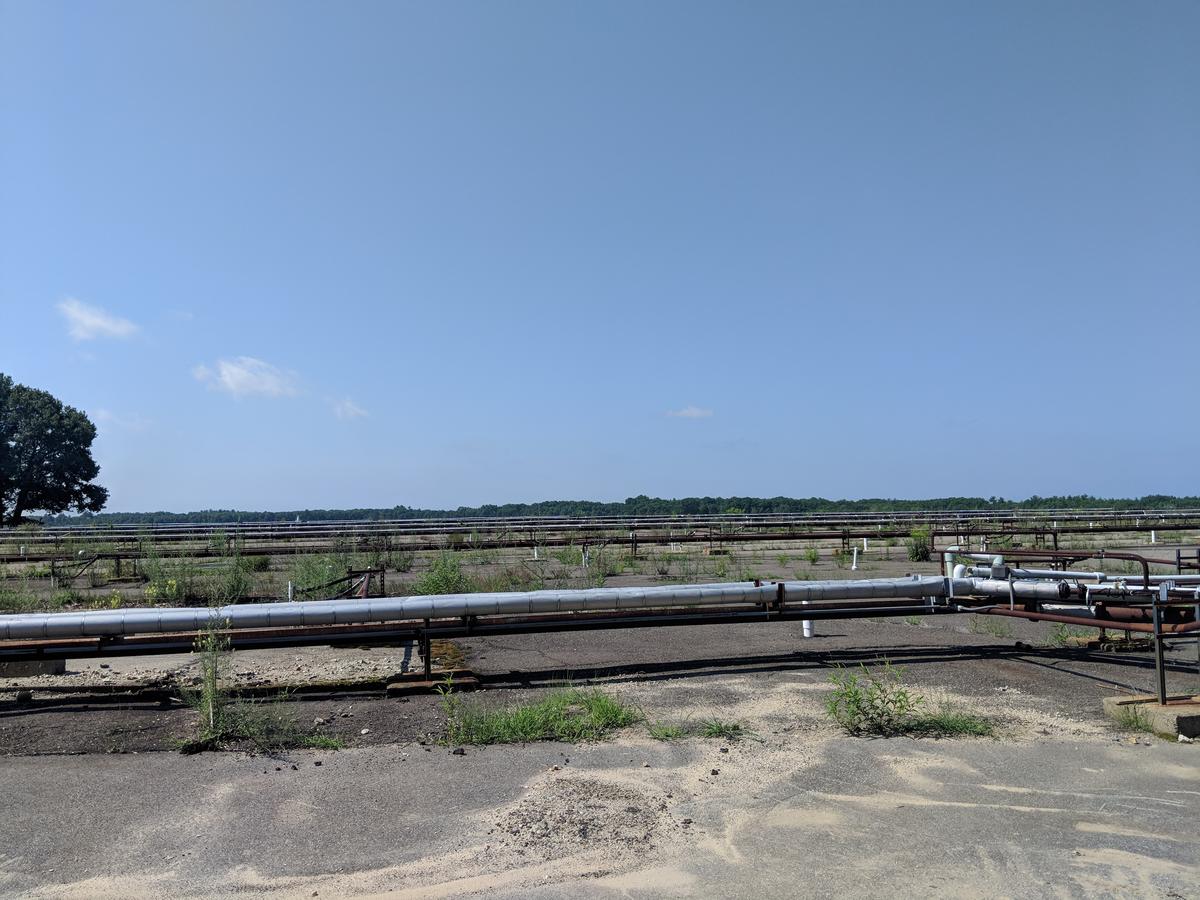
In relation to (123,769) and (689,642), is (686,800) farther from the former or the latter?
(689,642)

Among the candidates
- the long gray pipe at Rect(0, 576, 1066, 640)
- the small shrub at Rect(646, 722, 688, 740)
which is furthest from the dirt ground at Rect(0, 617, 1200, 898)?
the long gray pipe at Rect(0, 576, 1066, 640)

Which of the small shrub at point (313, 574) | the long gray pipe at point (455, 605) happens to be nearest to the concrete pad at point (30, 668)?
the long gray pipe at point (455, 605)

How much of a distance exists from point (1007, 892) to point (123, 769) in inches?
223

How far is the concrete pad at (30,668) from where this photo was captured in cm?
844

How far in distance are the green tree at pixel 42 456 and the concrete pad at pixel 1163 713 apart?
2573 inches

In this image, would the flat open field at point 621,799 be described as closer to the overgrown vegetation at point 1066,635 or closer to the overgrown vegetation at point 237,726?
the overgrown vegetation at point 237,726

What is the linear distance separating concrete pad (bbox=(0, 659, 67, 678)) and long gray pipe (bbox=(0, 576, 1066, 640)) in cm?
52

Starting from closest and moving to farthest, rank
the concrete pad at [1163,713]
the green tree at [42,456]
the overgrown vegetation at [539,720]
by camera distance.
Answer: the concrete pad at [1163,713] < the overgrown vegetation at [539,720] < the green tree at [42,456]

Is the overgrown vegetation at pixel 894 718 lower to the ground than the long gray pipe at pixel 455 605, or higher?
lower

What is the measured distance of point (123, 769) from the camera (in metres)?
5.84

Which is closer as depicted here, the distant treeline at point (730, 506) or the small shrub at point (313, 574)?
the small shrub at point (313, 574)

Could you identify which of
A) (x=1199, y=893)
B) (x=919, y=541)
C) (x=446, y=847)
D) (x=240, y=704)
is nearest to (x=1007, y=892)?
(x=1199, y=893)

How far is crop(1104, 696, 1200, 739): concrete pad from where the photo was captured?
20.5 ft

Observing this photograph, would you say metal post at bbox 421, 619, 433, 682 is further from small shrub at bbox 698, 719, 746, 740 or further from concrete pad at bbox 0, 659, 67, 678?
concrete pad at bbox 0, 659, 67, 678
